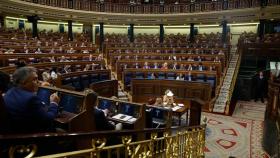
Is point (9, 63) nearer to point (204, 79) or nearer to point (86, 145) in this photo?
point (86, 145)

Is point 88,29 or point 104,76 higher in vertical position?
point 88,29

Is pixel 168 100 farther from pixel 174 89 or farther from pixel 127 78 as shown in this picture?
pixel 127 78

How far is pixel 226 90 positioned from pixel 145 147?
7971mm

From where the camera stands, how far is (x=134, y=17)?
17688 millimetres

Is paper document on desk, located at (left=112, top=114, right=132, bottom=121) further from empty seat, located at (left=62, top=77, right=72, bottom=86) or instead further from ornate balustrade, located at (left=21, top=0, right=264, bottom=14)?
ornate balustrade, located at (left=21, top=0, right=264, bottom=14)

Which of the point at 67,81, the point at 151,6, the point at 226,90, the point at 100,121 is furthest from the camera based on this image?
the point at 151,6

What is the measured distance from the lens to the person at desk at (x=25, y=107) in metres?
1.72

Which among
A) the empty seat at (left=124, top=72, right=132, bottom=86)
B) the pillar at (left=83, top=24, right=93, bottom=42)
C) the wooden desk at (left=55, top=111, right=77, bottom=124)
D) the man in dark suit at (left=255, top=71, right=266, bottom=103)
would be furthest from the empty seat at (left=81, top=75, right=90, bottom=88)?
the pillar at (left=83, top=24, right=93, bottom=42)

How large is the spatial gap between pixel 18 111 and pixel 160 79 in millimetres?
7642

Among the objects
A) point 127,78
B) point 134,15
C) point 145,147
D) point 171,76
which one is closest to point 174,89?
point 171,76

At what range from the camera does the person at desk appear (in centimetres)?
172

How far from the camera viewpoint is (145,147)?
82.6 inches

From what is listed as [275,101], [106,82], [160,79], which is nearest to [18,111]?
[275,101]

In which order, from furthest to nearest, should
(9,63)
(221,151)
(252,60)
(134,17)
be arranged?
(134,17) → (252,60) → (9,63) → (221,151)
